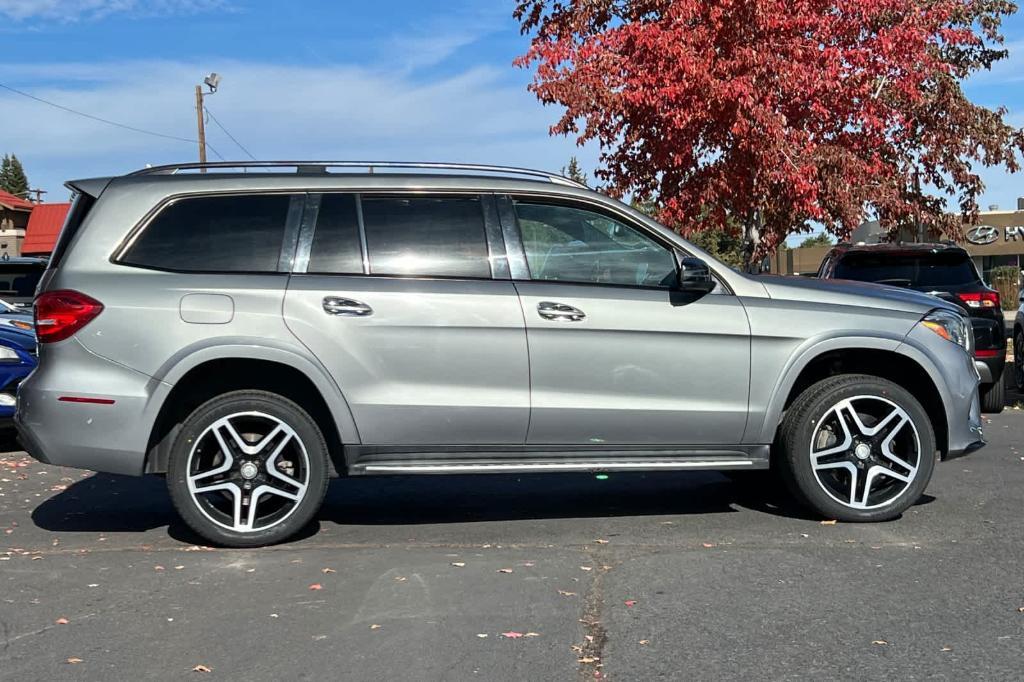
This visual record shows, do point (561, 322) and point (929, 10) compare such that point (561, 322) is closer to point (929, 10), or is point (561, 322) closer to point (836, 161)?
point (836, 161)

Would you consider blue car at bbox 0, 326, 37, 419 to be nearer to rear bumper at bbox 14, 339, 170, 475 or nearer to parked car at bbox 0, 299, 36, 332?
parked car at bbox 0, 299, 36, 332

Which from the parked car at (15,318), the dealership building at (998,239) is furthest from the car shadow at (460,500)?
the dealership building at (998,239)

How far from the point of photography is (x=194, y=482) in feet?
18.6

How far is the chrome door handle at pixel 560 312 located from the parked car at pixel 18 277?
9347mm

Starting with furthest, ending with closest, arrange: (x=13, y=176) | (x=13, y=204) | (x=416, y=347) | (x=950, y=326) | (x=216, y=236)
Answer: (x=13, y=176)
(x=13, y=204)
(x=950, y=326)
(x=216, y=236)
(x=416, y=347)

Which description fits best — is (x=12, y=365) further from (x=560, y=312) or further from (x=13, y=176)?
(x=13, y=176)

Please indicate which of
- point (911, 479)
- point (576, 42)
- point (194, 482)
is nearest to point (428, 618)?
point (194, 482)

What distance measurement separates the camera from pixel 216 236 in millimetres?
5805

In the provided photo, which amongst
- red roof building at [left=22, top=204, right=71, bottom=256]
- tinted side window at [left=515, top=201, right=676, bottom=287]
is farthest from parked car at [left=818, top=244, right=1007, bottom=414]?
red roof building at [left=22, top=204, right=71, bottom=256]

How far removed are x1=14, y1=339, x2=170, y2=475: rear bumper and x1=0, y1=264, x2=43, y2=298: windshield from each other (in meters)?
8.39

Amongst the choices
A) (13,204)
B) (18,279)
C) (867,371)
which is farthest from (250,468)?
(13,204)

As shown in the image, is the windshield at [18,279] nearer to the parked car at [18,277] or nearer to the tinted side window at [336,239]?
the parked car at [18,277]

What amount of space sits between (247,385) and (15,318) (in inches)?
195

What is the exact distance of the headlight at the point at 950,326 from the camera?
20.2ft
